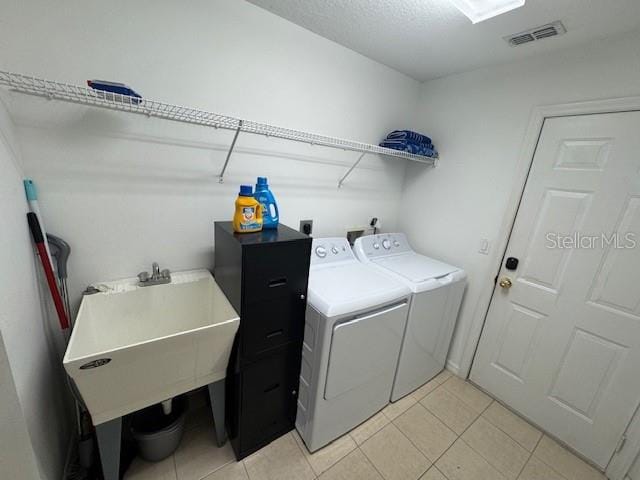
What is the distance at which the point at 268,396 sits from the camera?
1410 millimetres

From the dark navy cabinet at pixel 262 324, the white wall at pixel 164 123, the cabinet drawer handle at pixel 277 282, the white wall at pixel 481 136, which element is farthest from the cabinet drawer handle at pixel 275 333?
the white wall at pixel 481 136

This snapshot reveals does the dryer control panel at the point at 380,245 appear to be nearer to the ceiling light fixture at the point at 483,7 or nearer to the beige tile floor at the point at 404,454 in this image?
the beige tile floor at the point at 404,454

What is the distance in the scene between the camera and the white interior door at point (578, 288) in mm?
1415

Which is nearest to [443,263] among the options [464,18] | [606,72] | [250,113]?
[606,72]

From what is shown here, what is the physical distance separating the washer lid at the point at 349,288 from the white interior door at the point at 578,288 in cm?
99

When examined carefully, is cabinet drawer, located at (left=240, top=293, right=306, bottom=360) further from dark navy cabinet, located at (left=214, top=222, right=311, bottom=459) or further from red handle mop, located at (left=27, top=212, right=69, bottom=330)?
red handle mop, located at (left=27, top=212, right=69, bottom=330)

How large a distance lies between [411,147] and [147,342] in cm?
212

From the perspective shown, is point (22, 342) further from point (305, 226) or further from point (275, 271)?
point (305, 226)

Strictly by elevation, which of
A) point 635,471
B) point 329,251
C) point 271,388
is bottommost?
point 635,471

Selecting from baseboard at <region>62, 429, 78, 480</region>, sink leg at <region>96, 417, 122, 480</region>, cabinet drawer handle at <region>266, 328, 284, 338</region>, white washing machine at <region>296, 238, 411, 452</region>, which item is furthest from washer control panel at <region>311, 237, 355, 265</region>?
baseboard at <region>62, 429, 78, 480</region>

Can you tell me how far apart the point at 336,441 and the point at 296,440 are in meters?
0.25

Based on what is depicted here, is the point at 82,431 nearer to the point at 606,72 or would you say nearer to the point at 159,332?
the point at 159,332

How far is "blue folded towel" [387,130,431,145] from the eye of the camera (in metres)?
2.06

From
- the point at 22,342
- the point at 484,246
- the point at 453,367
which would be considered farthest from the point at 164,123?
the point at 453,367
